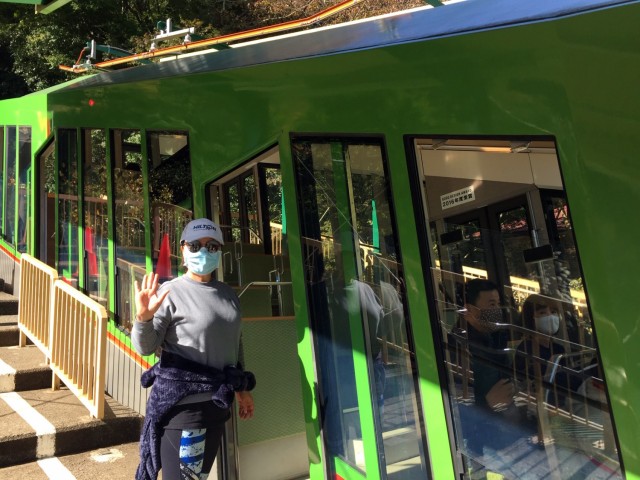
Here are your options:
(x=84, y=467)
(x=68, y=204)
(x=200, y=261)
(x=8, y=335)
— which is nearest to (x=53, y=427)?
(x=84, y=467)

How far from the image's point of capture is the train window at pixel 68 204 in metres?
5.93

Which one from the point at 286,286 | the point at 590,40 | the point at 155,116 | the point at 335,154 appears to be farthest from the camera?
the point at 286,286

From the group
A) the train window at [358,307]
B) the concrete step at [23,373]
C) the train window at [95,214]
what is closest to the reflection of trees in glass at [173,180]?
the train window at [95,214]

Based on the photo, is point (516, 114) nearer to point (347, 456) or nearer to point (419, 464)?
point (419, 464)

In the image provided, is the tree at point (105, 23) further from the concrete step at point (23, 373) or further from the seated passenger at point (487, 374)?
the seated passenger at point (487, 374)

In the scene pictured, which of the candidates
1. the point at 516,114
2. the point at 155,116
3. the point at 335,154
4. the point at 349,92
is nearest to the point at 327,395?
the point at 335,154

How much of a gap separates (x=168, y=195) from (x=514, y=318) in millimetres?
2858

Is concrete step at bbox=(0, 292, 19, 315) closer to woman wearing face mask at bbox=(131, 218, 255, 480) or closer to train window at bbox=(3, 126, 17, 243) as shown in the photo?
train window at bbox=(3, 126, 17, 243)

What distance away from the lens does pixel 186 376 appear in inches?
110

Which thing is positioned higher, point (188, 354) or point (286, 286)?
point (286, 286)

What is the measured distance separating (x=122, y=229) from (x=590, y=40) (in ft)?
13.2

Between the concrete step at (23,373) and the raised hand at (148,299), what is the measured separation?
3085 millimetres

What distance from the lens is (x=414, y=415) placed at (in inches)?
108

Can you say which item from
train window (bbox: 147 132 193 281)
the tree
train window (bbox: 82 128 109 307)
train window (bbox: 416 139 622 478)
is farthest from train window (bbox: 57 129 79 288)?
the tree
